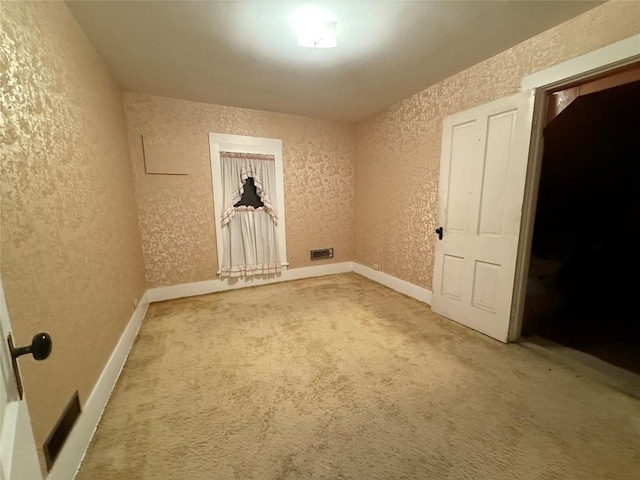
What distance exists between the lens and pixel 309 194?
152 inches

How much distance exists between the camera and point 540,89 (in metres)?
1.92

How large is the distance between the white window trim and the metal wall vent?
60cm

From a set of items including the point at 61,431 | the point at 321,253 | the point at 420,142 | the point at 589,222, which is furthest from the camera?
the point at 321,253

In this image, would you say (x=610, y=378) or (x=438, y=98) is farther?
(x=438, y=98)

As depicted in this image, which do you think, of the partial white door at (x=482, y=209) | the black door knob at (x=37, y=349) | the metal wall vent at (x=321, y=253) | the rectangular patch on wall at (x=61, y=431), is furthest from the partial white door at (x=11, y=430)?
the metal wall vent at (x=321, y=253)

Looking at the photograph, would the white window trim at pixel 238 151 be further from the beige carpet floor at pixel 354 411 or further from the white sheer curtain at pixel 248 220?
the beige carpet floor at pixel 354 411

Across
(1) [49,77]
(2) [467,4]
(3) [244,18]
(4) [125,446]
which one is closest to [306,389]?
(4) [125,446]

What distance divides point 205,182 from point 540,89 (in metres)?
3.35

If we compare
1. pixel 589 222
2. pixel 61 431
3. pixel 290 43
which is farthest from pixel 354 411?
pixel 589 222

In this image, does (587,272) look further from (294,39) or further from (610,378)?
(294,39)

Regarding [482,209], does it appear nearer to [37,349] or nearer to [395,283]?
[395,283]

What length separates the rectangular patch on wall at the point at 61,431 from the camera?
1025 millimetres

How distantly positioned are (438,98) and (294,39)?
5.31 ft

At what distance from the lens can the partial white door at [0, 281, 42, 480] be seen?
471 mm
